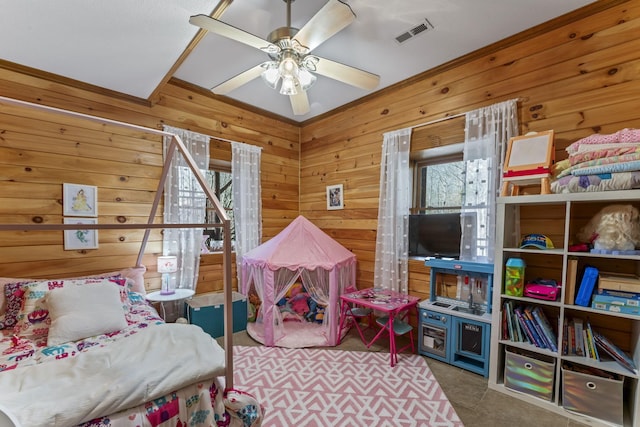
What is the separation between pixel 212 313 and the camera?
294 centimetres

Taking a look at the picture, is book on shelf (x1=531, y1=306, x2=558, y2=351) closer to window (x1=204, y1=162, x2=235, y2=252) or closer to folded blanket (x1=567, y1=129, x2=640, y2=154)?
folded blanket (x1=567, y1=129, x2=640, y2=154)

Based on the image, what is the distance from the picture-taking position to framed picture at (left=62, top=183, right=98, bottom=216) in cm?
246

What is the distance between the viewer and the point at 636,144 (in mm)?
1639

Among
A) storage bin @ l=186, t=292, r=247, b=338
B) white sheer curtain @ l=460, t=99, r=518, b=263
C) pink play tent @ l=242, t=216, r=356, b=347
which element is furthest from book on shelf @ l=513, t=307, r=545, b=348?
storage bin @ l=186, t=292, r=247, b=338

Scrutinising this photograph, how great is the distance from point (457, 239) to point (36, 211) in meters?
3.73

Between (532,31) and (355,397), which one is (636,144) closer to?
(532,31)

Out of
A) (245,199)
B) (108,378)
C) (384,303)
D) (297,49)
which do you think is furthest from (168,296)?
(297,49)

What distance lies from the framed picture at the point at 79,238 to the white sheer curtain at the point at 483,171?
11.2ft

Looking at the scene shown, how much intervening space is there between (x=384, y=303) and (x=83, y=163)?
3.07 m

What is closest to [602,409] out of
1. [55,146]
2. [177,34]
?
[177,34]

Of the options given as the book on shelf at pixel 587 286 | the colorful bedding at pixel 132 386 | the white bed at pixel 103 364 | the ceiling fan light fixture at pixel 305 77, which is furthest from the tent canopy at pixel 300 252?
the book on shelf at pixel 587 286

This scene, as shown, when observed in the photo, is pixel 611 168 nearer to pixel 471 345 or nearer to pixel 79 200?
pixel 471 345

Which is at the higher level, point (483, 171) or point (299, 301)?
point (483, 171)

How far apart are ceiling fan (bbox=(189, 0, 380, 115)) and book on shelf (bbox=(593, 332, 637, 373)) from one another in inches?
92.2
